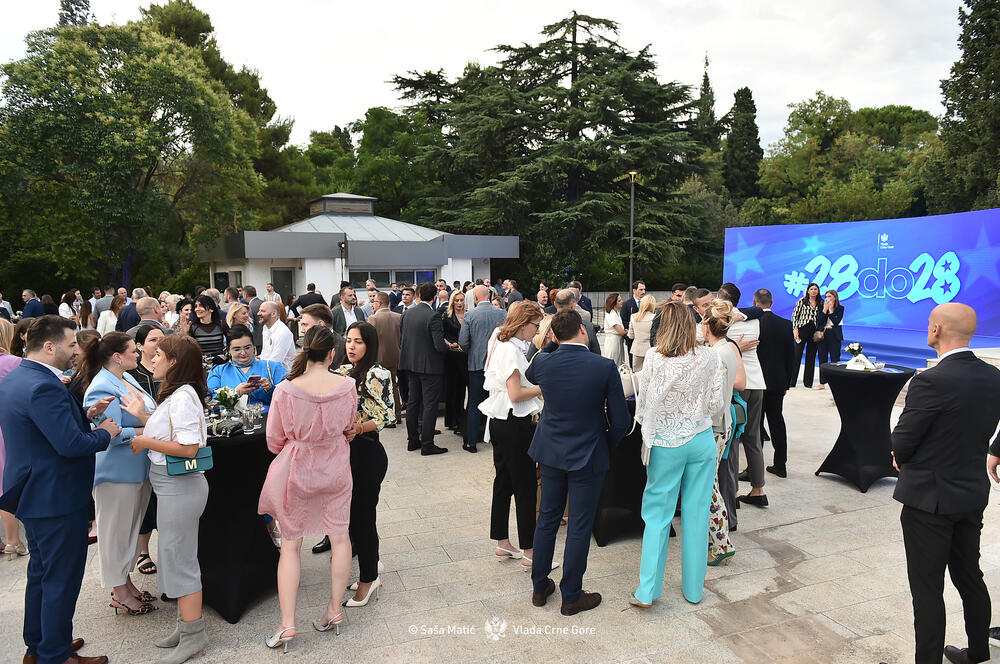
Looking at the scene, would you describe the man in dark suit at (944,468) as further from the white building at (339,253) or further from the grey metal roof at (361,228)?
the grey metal roof at (361,228)

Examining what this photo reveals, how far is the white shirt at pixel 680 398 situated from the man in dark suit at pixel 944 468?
954 mm

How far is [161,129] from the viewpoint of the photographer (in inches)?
880

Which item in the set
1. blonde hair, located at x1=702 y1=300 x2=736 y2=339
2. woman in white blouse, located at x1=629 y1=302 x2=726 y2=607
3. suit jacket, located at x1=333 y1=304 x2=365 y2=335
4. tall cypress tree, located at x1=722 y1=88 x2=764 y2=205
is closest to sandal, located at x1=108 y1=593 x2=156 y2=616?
woman in white blouse, located at x1=629 y1=302 x2=726 y2=607

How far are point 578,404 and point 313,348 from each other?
1.46 meters

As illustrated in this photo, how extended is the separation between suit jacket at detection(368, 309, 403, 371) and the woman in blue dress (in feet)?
10.7

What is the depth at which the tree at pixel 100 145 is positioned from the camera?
20.1m

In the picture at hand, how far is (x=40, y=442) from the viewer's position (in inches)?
113

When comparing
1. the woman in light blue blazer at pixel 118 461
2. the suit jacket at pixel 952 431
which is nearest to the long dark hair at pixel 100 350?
the woman in light blue blazer at pixel 118 461

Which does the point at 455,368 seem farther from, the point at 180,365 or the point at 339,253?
the point at 339,253

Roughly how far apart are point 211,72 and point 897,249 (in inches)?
1288

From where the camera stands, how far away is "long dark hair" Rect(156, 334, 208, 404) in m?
3.14

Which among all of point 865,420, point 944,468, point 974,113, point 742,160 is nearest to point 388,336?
point 865,420

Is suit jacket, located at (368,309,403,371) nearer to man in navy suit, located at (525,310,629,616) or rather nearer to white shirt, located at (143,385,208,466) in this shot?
man in navy suit, located at (525,310,629,616)

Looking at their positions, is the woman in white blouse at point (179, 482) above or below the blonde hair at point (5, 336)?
below
